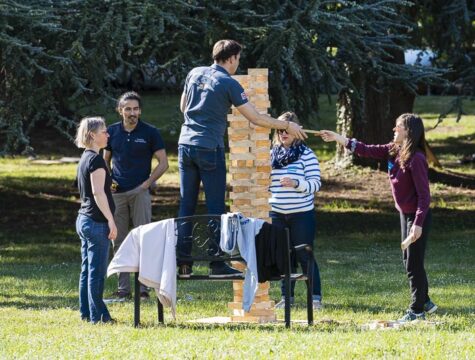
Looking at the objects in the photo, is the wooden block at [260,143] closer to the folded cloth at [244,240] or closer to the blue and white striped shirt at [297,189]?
the blue and white striped shirt at [297,189]

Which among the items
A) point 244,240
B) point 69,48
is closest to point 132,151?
point 244,240

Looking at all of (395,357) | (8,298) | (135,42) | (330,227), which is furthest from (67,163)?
(395,357)

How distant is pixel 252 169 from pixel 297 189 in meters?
0.79

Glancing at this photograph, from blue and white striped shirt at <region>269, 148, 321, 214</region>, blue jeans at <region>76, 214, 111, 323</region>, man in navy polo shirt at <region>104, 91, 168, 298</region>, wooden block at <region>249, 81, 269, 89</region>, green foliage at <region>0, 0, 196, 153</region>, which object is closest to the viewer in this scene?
blue jeans at <region>76, 214, 111, 323</region>

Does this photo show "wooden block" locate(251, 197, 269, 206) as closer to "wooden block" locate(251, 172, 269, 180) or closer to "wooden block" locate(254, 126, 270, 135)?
"wooden block" locate(251, 172, 269, 180)

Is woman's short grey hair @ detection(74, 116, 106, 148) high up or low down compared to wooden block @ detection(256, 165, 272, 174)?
up

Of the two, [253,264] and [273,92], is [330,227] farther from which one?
[253,264]

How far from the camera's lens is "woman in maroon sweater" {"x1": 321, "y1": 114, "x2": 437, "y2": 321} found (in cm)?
885

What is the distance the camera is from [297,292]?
448 inches

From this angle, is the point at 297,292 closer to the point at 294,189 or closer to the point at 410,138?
the point at 294,189

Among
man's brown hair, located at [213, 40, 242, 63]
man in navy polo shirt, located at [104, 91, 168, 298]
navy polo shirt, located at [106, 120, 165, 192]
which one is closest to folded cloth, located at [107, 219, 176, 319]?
man's brown hair, located at [213, 40, 242, 63]

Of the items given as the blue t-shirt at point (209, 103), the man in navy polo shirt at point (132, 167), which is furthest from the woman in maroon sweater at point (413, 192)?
the man in navy polo shirt at point (132, 167)

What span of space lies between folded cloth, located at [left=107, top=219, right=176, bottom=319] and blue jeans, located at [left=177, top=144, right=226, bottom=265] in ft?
2.28

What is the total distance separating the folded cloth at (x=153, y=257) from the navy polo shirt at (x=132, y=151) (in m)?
2.51
